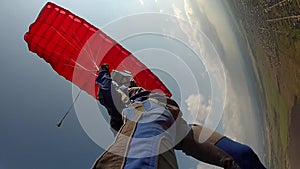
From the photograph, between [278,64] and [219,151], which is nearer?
[219,151]

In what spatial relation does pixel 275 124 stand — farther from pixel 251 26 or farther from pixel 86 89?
pixel 86 89

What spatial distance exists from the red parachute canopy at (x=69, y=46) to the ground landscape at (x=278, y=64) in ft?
69.0

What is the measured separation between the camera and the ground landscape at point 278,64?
133 feet

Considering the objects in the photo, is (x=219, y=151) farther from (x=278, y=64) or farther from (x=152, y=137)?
(x=278, y=64)

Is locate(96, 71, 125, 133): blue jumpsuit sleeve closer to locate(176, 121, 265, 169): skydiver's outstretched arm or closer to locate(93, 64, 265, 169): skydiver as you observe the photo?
locate(93, 64, 265, 169): skydiver

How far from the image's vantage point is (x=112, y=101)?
7.02 meters

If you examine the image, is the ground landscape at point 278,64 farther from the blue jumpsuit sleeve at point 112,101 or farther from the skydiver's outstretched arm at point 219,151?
the skydiver's outstretched arm at point 219,151

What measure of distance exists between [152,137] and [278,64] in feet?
194

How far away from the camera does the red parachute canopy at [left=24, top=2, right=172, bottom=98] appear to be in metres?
11.8

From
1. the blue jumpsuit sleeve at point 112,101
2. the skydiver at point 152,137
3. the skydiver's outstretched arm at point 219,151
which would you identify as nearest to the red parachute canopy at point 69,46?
the skydiver at point 152,137

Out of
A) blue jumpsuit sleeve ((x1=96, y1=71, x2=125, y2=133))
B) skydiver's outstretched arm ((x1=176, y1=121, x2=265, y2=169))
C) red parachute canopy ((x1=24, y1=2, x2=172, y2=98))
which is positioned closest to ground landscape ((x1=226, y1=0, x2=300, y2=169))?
red parachute canopy ((x1=24, y1=2, x2=172, y2=98))

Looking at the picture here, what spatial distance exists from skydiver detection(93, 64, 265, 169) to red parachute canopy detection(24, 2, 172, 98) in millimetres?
3651

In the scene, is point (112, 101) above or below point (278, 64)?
above

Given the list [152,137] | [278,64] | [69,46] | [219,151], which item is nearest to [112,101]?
[219,151]
